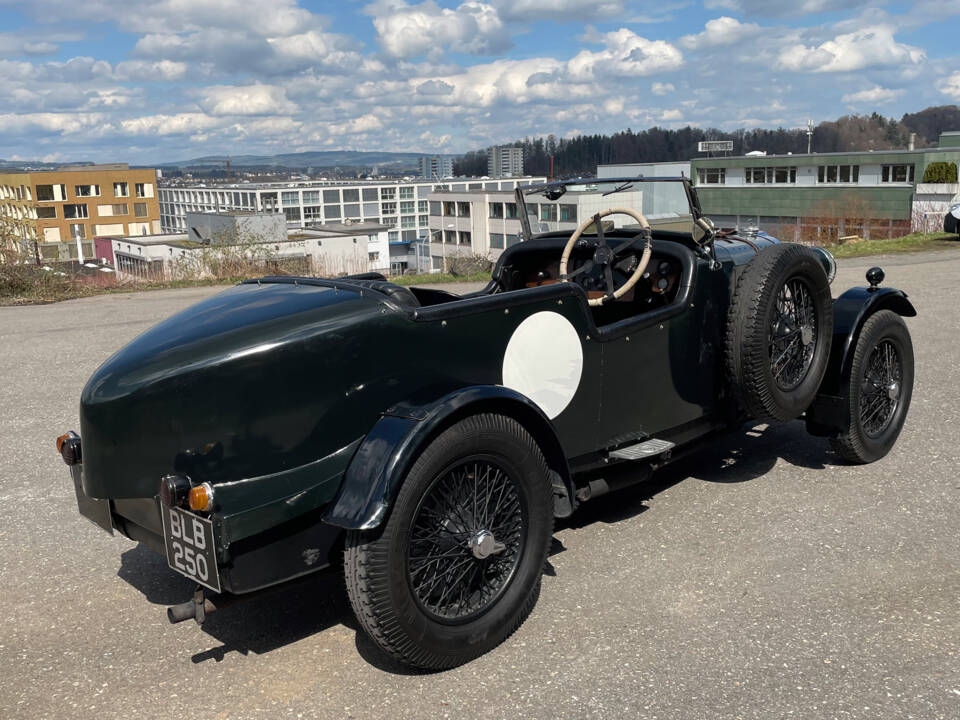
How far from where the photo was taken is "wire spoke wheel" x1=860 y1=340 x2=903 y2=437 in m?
5.02

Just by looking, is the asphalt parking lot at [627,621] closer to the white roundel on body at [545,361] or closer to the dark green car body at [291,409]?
the dark green car body at [291,409]

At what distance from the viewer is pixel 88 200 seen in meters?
86.1

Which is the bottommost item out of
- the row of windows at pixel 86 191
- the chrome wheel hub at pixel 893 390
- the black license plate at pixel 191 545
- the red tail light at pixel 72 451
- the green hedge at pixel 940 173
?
the chrome wheel hub at pixel 893 390

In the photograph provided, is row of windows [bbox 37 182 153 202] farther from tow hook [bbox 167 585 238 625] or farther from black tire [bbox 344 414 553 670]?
black tire [bbox 344 414 553 670]

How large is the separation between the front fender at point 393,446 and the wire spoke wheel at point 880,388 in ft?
9.35

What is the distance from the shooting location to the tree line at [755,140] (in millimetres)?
111500

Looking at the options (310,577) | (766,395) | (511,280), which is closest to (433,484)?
(310,577)

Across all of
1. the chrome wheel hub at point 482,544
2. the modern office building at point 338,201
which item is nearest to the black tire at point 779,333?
the chrome wheel hub at point 482,544

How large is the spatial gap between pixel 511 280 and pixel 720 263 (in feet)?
4.37

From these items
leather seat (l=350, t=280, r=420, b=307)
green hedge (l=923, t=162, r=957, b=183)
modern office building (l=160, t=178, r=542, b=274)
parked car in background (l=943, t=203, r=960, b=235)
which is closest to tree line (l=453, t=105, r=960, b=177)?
modern office building (l=160, t=178, r=542, b=274)

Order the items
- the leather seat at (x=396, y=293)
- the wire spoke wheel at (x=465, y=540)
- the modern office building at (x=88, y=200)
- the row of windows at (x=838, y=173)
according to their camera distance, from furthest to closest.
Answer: the modern office building at (x=88, y=200), the row of windows at (x=838, y=173), the leather seat at (x=396, y=293), the wire spoke wheel at (x=465, y=540)

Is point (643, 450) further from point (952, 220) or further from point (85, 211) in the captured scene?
point (85, 211)

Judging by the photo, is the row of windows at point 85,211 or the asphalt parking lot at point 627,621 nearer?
the asphalt parking lot at point 627,621

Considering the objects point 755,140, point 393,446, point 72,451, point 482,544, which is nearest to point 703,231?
point 482,544
